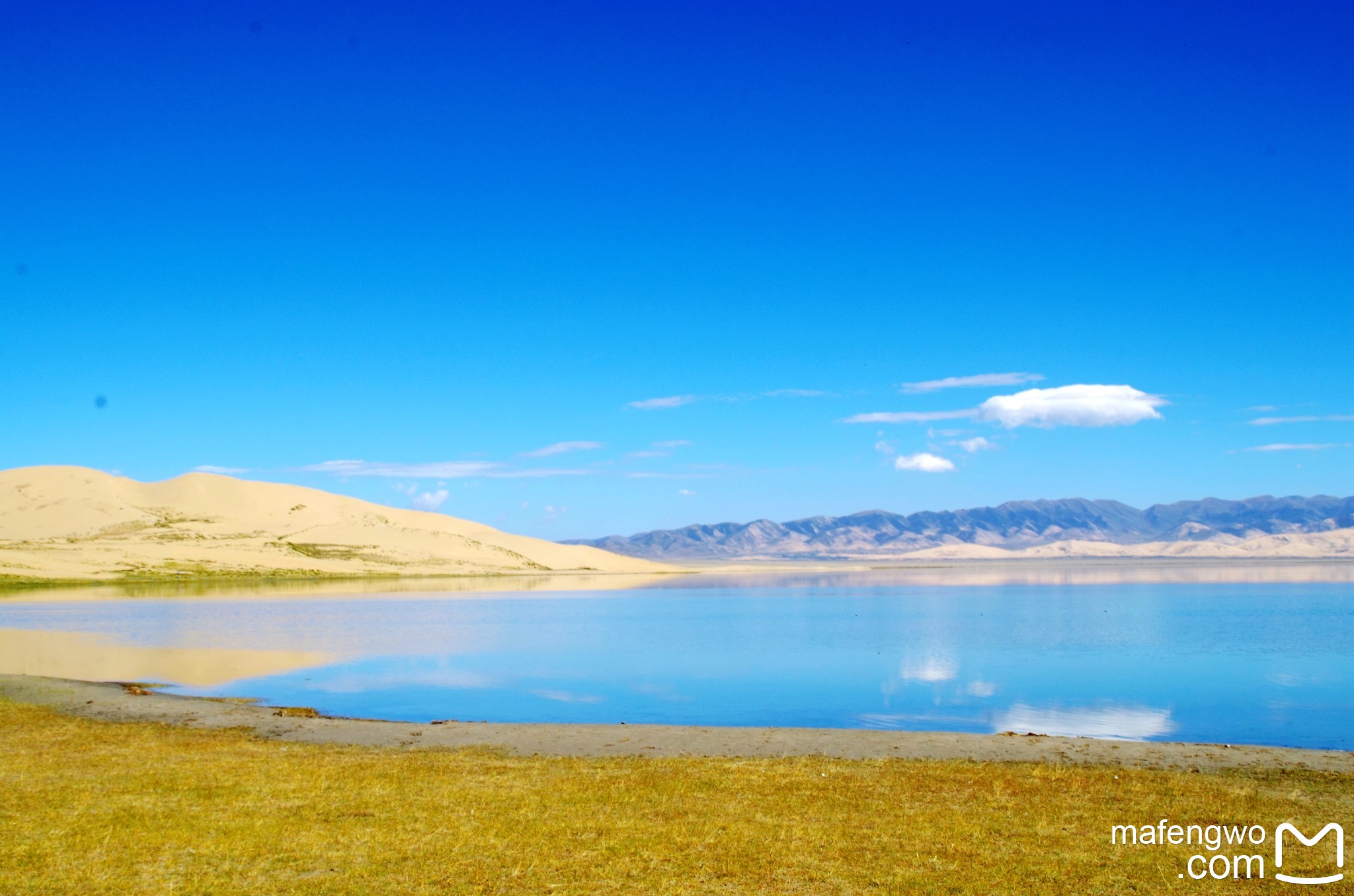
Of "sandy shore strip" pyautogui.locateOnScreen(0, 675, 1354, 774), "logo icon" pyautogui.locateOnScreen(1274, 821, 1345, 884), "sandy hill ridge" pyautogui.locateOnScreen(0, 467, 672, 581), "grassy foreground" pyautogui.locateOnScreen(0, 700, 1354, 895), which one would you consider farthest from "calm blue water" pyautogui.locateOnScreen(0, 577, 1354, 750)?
"sandy hill ridge" pyautogui.locateOnScreen(0, 467, 672, 581)

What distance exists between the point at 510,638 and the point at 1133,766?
26.8 metres

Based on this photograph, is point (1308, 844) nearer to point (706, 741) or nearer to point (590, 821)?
point (590, 821)

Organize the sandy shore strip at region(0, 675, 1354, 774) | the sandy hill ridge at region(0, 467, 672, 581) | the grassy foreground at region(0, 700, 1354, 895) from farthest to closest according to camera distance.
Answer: the sandy hill ridge at region(0, 467, 672, 581) → the sandy shore strip at region(0, 675, 1354, 774) → the grassy foreground at region(0, 700, 1354, 895)

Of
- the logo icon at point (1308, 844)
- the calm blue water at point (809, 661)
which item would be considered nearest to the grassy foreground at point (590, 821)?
the logo icon at point (1308, 844)

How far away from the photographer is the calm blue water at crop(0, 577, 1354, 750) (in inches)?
828

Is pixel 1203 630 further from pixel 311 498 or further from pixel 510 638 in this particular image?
pixel 311 498

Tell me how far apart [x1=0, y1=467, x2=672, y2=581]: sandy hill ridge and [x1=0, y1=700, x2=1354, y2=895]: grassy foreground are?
66816 mm

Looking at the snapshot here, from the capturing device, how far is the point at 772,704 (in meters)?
22.4

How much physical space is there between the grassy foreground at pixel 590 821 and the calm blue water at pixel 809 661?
259 inches

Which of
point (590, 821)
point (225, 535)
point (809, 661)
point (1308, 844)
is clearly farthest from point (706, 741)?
point (225, 535)

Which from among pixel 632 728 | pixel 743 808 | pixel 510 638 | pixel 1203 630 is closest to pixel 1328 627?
pixel 1203 630

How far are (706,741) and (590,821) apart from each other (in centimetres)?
621

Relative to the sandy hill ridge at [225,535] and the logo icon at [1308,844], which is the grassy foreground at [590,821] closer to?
the logo icon at [1308,844]

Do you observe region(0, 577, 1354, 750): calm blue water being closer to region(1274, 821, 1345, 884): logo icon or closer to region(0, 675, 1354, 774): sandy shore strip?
region(0, 675, 1354, 774): sandy shore strip
